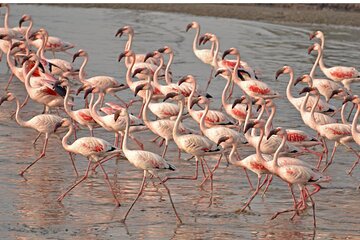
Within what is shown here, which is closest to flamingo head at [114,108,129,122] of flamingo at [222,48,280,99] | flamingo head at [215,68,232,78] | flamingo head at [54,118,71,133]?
flamingo head at [54,118,71,133]

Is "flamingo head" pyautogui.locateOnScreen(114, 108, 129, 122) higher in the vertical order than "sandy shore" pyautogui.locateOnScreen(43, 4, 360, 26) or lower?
higher

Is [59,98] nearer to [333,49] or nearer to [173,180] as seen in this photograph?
[173,180]

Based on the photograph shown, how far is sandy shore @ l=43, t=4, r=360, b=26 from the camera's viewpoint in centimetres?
3347

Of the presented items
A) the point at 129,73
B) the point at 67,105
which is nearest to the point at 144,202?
the point at 67,105

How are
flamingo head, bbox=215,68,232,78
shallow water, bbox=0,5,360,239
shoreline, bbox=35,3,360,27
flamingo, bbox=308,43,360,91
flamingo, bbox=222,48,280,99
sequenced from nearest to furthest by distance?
shallow water, bbox=0,5,360,239
flamingo head, bbox=215,68,232,78
flamingo, bbox=222,48,280,99
flamingo, bbox=308,43,360,91
shoreline, bbox=35,3,360,27

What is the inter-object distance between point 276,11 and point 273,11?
0.10 m

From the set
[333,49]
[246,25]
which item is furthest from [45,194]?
[246,25]

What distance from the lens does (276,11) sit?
35531 mm

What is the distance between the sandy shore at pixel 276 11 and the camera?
33469 mm

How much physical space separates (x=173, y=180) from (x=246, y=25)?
18.9m

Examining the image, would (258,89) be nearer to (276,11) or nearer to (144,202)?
(144,202)

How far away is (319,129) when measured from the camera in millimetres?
13875

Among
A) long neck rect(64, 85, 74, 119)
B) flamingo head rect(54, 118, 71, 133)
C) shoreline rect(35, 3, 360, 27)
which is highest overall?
flamingo head rect(54, 118, 71, 133)

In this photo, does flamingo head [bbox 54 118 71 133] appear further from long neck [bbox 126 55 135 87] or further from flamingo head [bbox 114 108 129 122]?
long neck [bbox 126 55 135 87]
